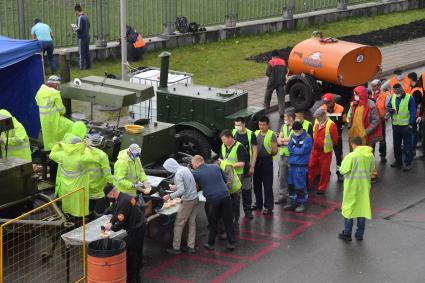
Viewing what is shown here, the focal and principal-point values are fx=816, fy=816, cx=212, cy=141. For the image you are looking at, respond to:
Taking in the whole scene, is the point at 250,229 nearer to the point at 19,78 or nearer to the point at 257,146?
the point at 257,146

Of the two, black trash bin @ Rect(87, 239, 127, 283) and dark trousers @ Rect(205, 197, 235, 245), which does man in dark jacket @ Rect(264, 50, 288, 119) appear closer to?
dark trousers @ Rect(205, 197, 235, 245)

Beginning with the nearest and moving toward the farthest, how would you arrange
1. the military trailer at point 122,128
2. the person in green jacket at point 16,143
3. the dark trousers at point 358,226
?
1. the dark trousers at point 358,226
2. the person in green jacket at point 16,143
3. the military trailer at point 122,128

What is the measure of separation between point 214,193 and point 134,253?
1681 mm

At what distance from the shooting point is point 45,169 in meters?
14.7

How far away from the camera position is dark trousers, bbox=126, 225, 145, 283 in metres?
11.2

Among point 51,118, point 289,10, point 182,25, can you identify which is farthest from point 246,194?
point 289,10

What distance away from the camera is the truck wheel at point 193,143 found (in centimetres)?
1576

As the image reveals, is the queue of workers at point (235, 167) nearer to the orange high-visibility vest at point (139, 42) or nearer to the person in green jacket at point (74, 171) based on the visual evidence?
the person in green jacket at point (74, 171)

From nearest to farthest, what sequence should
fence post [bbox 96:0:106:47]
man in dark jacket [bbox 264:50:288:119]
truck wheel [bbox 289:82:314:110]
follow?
man in dark jacket [bbox 264:50:288:119]
truck wheel [bbox 289:82:314:110]
fence post [bbox 96:0:106:47]

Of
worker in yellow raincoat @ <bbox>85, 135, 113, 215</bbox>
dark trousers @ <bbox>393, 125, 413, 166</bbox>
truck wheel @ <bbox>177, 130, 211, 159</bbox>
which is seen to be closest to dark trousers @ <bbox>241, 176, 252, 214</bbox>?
truck wheel @ <bbox>177, 130, 211, 159</bbox>

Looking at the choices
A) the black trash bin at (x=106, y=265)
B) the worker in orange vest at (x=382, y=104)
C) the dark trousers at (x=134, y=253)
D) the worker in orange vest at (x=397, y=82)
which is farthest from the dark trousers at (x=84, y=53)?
the black trash bin at (x=106, y=265)

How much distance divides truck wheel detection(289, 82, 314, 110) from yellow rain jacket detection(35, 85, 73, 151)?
292 inches

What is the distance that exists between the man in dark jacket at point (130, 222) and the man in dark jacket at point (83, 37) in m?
12.7

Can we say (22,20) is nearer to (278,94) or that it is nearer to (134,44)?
(134,44)
